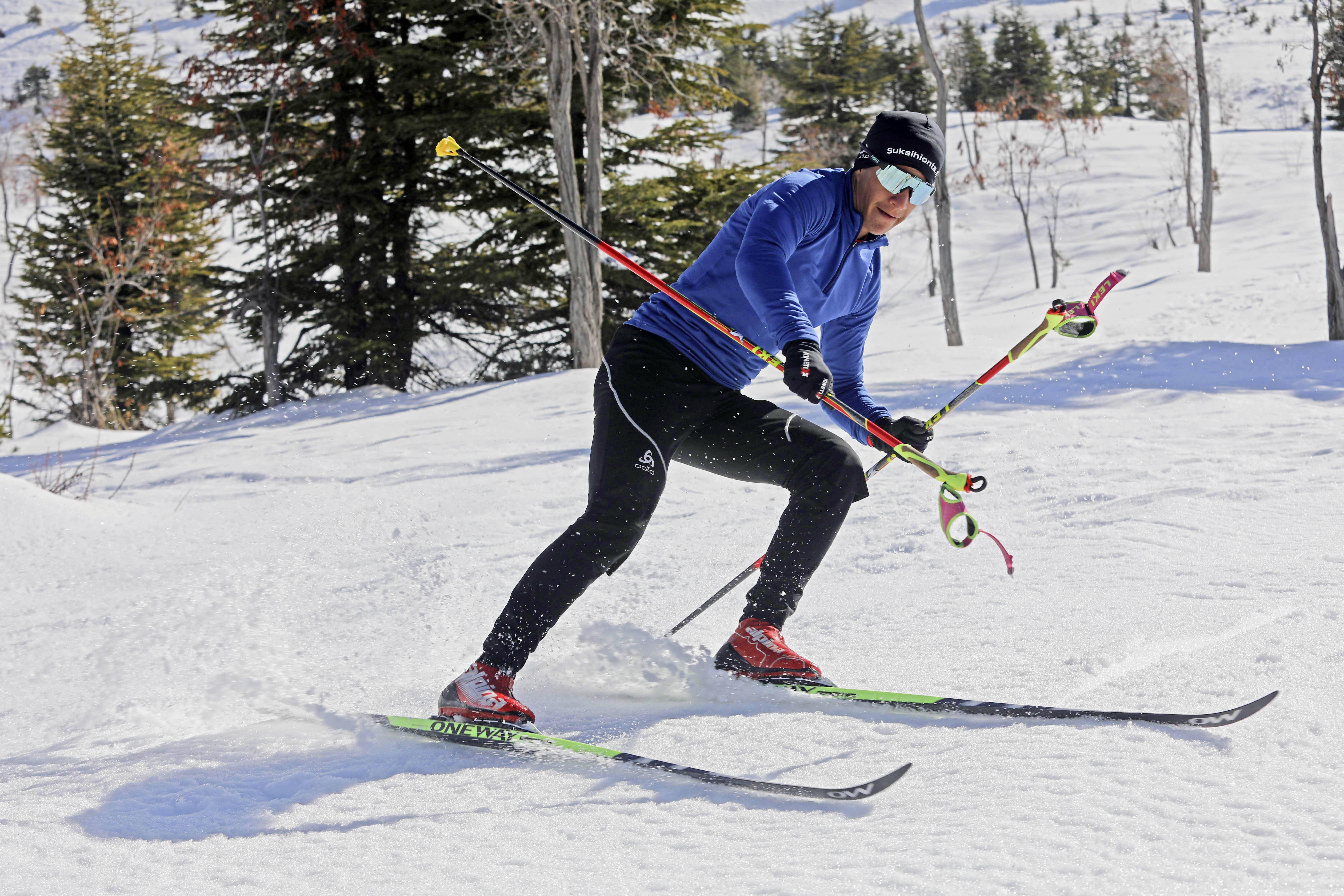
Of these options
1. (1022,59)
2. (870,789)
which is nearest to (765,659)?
(870,789)

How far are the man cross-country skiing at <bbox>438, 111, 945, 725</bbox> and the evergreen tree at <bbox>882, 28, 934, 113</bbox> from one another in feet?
130

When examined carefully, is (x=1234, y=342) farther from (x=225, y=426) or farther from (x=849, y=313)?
(x=225, y=426)

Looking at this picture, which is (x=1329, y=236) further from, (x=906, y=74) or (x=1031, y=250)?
(x=906, y=74)

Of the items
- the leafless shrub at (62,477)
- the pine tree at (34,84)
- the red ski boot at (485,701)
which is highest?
the pine tree at (34,84)

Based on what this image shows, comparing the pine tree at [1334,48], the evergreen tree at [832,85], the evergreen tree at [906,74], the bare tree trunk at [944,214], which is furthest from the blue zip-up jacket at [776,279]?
the evergreen tree at [906,74]

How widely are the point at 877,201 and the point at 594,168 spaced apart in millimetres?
10446

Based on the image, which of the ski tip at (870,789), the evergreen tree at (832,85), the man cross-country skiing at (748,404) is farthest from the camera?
the evergreen tree at (832,85)

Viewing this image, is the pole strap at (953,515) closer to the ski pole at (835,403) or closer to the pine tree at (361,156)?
the ski pole at (835,403)

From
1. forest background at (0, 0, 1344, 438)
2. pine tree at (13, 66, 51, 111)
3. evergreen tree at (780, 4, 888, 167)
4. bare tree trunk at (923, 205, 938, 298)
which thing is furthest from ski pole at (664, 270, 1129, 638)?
pine tree at (13, 66, 51, 111)

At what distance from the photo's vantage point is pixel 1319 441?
18.0ft

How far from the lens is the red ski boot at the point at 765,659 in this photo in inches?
111

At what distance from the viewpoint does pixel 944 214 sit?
1326 cm

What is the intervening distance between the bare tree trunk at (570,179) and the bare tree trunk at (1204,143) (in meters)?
12.9

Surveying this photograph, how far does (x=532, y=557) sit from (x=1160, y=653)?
2.75 meters
